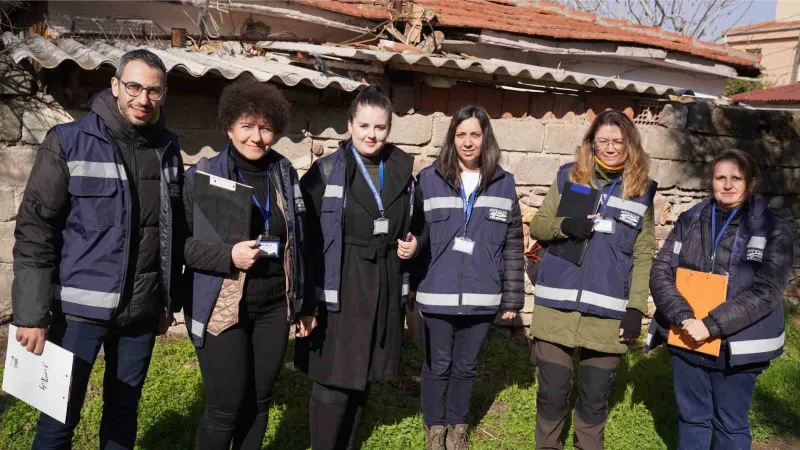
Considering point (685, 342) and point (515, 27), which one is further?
point (515, 27)

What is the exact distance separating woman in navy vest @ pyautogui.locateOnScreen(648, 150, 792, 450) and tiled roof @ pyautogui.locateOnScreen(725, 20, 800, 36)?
79.8 feet

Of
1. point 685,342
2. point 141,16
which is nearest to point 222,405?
point 685,342

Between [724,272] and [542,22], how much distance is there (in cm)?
536

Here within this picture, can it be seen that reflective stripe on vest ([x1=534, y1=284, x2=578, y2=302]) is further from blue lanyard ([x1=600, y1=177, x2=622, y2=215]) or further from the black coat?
the black coat

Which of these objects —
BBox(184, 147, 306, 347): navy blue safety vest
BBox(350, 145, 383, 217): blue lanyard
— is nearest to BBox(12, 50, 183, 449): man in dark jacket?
BBox(184, 147, 306, 347): navy blue safety vest

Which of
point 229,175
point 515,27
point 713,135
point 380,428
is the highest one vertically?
point 515,27

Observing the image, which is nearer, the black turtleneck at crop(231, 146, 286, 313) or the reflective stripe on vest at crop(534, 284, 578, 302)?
the black turtleneck at crop(231, 146, 286, 313)

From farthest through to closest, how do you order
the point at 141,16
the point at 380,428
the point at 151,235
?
the point at 141,16 < the point at 380,428 < the point at 151,235

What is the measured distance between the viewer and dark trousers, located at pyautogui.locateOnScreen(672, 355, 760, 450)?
3350mm

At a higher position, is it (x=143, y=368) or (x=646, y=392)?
(x=143, y=368)

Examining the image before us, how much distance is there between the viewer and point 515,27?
7289 mm

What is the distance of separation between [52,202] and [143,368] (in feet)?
2.76

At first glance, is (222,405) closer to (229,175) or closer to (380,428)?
(229,175)

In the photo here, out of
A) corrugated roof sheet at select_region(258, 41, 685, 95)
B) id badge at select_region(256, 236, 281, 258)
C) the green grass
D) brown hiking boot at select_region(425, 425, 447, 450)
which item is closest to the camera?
id badge at select_region(256, 236, 281, 258)
